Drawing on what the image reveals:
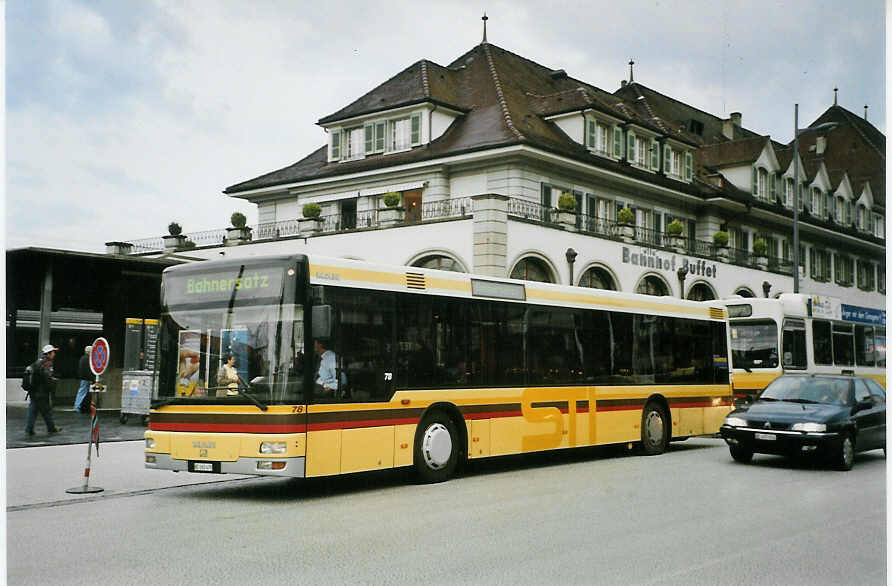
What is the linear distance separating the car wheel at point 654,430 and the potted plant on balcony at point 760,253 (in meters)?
28.4

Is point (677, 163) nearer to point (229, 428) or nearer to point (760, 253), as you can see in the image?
point (760, 253)

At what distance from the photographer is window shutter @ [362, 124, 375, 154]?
3791 centimetres

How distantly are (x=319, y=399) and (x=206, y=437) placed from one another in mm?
1357

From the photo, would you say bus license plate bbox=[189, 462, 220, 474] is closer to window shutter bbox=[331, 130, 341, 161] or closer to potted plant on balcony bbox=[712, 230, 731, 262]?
window shutter bbox=[331, 130, 341, 161]

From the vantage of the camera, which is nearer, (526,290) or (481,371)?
(481,371)

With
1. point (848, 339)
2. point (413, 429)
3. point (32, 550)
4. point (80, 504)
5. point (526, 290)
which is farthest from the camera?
point (848, 339)

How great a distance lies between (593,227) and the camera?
37.0 m

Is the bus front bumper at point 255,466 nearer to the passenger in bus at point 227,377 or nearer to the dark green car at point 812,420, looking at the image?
the passenger in bus at point 227,377

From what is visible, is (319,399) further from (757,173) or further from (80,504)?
(757,173)

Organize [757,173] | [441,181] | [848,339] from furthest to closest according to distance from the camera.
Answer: [757,173]
[441,181]
[848,339]

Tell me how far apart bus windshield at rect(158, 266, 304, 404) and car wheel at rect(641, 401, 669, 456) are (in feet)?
26.6

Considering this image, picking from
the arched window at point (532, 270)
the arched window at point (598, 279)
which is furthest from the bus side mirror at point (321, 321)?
the arched window at point (598, 279)

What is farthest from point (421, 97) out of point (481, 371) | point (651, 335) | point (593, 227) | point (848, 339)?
point (481, 371)

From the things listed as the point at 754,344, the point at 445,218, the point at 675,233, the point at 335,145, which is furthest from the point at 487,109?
the point at 754,344
